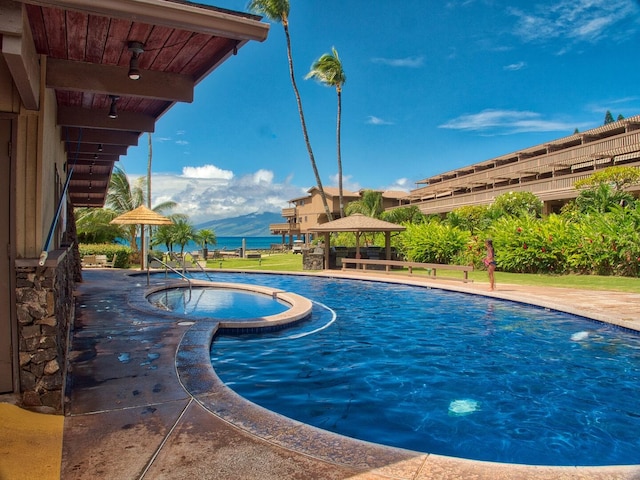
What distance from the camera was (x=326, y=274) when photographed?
63.5 ft

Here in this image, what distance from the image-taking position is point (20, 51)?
3016mm

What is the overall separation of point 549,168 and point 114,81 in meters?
41.5

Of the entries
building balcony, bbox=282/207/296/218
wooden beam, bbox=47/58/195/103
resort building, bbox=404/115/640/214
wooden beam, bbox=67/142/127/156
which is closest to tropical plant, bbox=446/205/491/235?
resort building, bbox=404/115/640/214

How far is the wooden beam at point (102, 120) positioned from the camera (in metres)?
6.64

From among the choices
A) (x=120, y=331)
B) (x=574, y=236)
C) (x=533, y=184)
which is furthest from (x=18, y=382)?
(x=533, y=184)

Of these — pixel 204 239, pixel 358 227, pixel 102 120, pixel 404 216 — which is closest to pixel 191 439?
pixel 102 120

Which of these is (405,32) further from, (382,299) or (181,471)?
(181,471)

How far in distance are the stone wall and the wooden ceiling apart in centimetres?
191

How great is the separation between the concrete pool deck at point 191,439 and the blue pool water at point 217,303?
14.8ft

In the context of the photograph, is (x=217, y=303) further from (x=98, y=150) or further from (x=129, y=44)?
(x=129, y=44)

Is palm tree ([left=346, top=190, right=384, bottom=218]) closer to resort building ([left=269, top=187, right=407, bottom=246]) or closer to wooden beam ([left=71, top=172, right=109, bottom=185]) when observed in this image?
resort building ([left=269, top=187, right=407, bottom=246])

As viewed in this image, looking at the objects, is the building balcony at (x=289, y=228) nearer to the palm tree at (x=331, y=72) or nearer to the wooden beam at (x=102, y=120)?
the palm tree at (x=331, y=72)

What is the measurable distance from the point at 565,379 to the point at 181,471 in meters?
5.30

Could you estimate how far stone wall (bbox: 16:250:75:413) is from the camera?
3.63 metres
